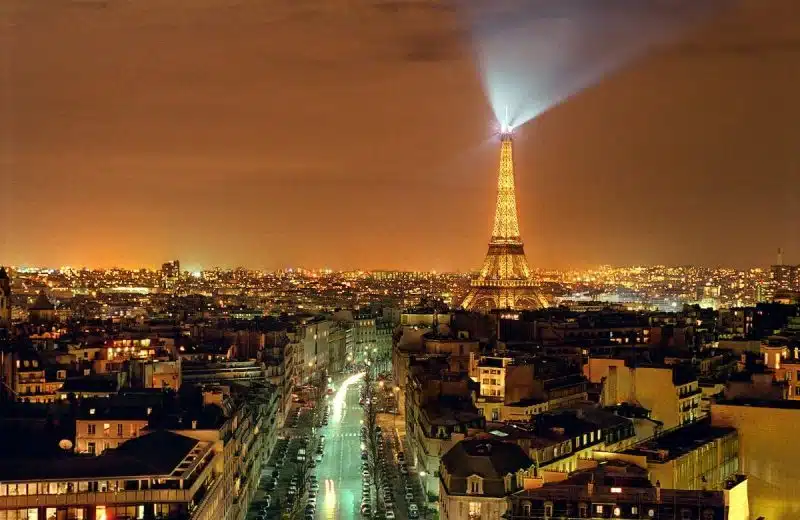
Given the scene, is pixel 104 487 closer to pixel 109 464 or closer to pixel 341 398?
pixel 109 464

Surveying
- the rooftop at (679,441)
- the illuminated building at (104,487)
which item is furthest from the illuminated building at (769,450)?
the illuminated building at (104,487)

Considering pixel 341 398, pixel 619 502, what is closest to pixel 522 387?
pixel 619 502

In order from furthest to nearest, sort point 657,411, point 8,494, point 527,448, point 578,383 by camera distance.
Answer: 1. point 578,383
2. point 657,411
3. point 527,448
4. point 8,494

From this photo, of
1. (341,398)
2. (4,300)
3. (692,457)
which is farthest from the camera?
(4,300)

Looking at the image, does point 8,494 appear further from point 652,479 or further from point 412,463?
point 412,463

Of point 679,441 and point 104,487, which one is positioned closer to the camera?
point 104,487

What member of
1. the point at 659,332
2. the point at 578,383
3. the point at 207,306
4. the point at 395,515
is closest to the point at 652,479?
the point at 395,515

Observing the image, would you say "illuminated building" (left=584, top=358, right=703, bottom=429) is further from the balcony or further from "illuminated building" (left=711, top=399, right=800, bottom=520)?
the balcony
